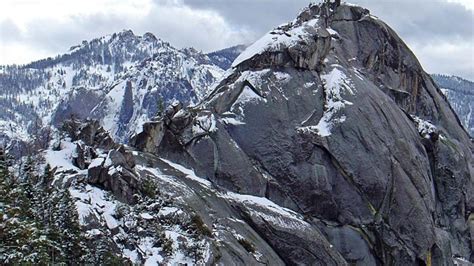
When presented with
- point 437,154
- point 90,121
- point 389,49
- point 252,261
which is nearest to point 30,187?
point 90,121

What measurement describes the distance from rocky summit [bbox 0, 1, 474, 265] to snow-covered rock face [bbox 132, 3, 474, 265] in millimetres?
135

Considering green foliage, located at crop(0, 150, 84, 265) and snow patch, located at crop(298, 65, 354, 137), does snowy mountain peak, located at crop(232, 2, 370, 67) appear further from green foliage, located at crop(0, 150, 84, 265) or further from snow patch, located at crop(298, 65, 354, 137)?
green foliage, located at crop(0, 150, 84, 265)

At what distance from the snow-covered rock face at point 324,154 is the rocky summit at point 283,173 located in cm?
14

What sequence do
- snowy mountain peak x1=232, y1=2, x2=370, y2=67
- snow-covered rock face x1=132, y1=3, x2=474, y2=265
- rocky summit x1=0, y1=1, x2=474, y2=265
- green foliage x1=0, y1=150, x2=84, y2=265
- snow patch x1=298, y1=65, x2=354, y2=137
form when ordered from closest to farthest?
green foliage x1=0, y1=150, x2=84, y2=265
rocky summit x1=0, y1=1, x2=474, y2=265
snow-covered rock face x1=132, y1=3, x2=474, y2=265
snow patch x1=298, y1=65, x2=354, y2=137
snowy mountain peak x1=232, y1=2, x2=370, y2=67

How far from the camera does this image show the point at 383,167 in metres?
71.7

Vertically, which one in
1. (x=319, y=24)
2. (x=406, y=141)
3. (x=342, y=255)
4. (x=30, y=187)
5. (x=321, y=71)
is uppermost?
(x=319, y=24)

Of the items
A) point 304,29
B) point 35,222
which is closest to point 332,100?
point 304,29

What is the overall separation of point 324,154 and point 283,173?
5287 mm

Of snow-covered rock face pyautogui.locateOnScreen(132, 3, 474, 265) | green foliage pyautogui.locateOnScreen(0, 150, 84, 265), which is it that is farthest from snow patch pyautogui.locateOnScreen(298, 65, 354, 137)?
green foliage pyautogui.locateOnScreen(0, 150, 84, 265)

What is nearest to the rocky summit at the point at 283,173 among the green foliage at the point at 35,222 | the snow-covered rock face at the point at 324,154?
the snow-covered rock face at the point at 324,154

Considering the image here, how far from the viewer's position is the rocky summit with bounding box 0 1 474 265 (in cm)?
5478

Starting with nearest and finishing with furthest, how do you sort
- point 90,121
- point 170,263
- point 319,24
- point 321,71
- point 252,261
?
point 170,263
point 252,261
point 90,121
point 321,71
point 319,24

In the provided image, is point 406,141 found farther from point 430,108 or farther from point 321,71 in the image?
point 430,108

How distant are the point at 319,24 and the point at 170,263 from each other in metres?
43.3
